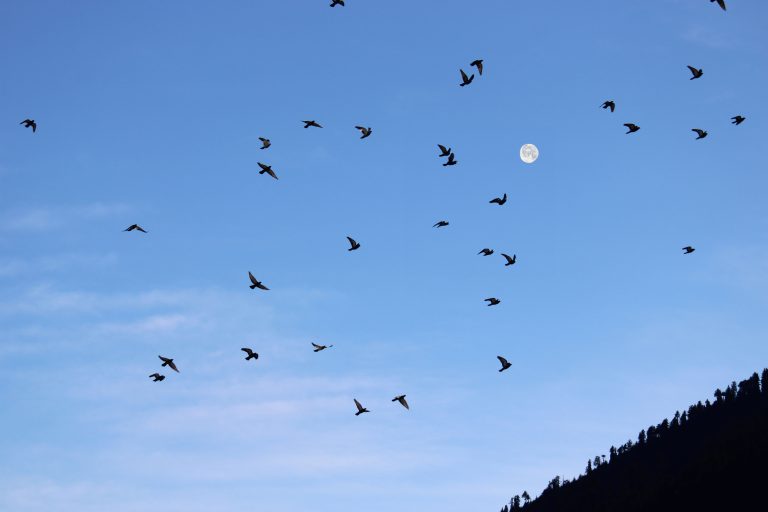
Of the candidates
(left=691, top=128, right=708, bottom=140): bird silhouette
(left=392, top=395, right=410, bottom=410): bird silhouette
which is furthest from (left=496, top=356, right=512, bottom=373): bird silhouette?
(left=691, top=128, right=708, bottom=140): bird silhouette

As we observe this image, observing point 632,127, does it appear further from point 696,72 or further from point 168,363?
point 168,363

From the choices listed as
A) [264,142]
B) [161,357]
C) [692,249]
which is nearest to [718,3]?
[692,249]

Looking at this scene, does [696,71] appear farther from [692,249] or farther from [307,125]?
[307,125]

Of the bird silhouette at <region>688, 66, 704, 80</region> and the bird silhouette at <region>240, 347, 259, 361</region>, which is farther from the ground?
the bird silhouette at <region>688, 66, 704, 80</region>

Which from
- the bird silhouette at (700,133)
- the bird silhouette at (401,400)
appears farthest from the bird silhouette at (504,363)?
the bird silhouette at (700,133)

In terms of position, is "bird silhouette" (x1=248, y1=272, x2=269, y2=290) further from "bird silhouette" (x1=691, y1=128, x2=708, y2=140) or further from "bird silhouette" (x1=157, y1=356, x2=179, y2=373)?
"bird silhouette" (x1=691, y1=128, x2=708, y2=140)

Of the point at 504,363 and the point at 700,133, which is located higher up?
the point at 700,133

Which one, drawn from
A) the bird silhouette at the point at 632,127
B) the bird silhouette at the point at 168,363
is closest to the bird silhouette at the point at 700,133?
the bird silhouette at the point at 632,127

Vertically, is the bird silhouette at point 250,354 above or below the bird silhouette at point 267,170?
below

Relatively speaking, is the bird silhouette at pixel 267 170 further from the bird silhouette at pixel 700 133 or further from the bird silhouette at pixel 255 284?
the bird silhouette at pixel 700 133

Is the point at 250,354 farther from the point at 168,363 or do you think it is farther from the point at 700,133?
the point at 700,133

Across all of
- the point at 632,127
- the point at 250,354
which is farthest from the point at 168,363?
the point at 632,127

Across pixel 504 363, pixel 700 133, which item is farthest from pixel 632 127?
pixel 504 363

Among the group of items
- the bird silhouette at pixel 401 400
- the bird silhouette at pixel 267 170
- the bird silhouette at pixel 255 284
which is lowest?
the bird silhouette at pixel 401 400
